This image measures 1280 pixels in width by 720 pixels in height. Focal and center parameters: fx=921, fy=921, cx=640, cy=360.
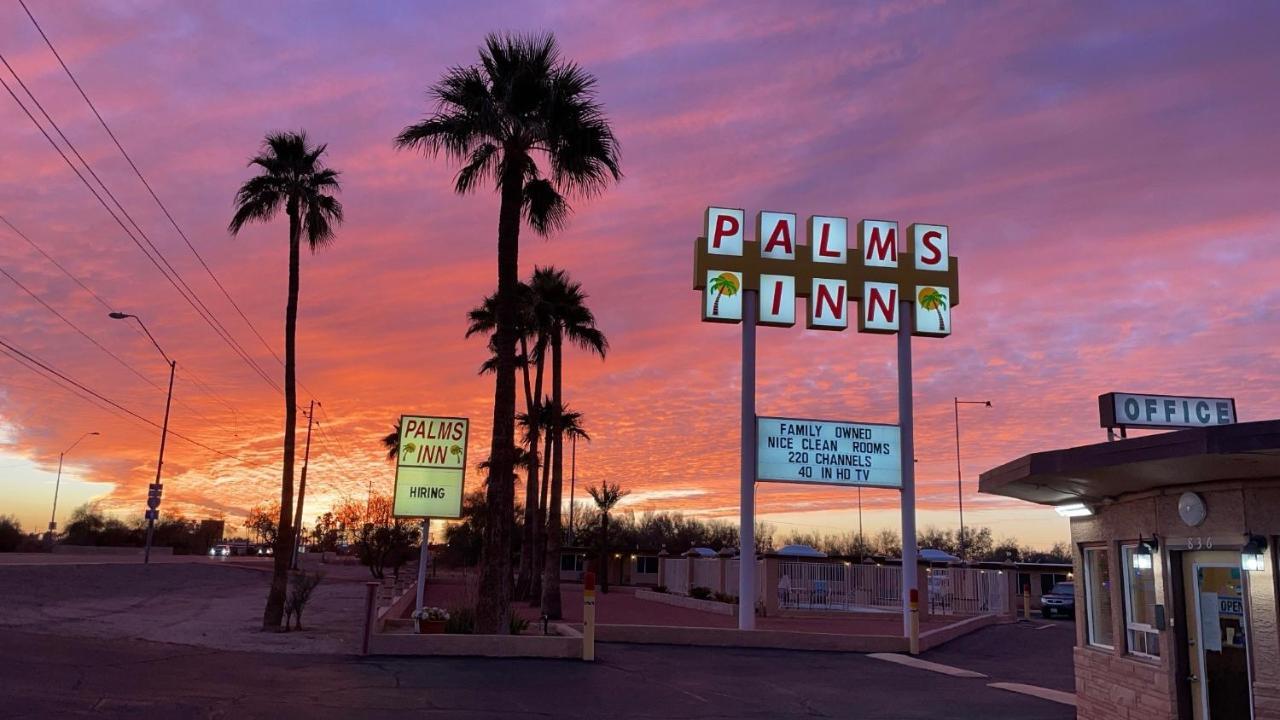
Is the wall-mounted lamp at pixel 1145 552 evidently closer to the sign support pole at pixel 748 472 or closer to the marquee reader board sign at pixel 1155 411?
the marquee reader board sign at pixel 1155 411

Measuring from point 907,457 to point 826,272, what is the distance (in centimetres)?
567

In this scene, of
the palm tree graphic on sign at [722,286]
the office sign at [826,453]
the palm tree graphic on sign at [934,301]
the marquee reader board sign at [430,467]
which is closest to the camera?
the marquee reader board sign at [430,467]

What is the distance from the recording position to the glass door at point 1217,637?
942 centimetres

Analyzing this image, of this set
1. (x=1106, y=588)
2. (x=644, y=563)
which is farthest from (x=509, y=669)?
(x=644, y=563)

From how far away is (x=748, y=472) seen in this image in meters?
25.0

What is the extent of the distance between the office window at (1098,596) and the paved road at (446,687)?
2397mm

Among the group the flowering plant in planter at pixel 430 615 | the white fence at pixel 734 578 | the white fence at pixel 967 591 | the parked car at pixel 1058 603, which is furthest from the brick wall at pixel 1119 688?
the parked car at pixel 1058 603

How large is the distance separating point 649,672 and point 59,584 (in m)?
28.9

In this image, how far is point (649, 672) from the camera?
57.5ft

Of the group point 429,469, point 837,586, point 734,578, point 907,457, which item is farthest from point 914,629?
point 734,578

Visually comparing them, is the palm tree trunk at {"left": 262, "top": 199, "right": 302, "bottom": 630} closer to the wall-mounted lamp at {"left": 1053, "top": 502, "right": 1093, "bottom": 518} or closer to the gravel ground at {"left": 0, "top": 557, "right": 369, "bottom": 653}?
the gravel ground at {"left": 0, "top": 557, "right": 369, "bottom": 653}

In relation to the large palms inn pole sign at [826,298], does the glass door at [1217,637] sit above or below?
below

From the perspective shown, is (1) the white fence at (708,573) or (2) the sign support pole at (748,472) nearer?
(2) the sign support pole at (748,472)

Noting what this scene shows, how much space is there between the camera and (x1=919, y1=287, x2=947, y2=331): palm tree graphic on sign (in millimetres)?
26672
